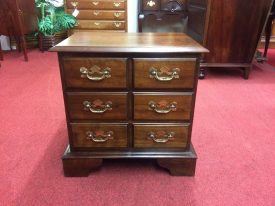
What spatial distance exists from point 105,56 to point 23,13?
254cm

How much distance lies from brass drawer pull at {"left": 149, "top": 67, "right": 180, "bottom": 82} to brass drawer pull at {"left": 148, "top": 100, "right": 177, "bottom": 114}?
103 mm

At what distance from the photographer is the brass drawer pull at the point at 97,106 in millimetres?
969

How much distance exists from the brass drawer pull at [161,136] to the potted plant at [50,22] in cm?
252

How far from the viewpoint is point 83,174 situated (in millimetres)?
1081

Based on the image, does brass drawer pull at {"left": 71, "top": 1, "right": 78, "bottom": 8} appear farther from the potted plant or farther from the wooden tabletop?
the wooden tabletop

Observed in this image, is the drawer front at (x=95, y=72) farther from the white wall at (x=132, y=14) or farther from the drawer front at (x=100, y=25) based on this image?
the white wall at (x=132, y=14)

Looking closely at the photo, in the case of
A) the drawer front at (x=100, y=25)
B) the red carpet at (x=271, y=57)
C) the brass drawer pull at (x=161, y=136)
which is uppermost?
the drawer front at (x=100, y=25)

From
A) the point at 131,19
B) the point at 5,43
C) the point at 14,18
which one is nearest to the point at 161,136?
the point at 14,18

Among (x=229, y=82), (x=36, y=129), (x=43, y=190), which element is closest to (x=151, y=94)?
(x=43, y=190)

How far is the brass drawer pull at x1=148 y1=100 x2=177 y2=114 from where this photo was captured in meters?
0.98

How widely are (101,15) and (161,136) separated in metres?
2.59

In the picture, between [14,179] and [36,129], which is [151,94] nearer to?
[14,179]

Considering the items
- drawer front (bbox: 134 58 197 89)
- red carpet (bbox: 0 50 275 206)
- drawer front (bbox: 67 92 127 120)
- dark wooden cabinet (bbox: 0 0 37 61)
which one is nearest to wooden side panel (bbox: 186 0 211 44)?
red carpet (bbox: 0 50 275 206)

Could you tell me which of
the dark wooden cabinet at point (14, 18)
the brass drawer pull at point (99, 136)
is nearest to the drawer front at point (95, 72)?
the brass drawer pull at point (99, 136)
